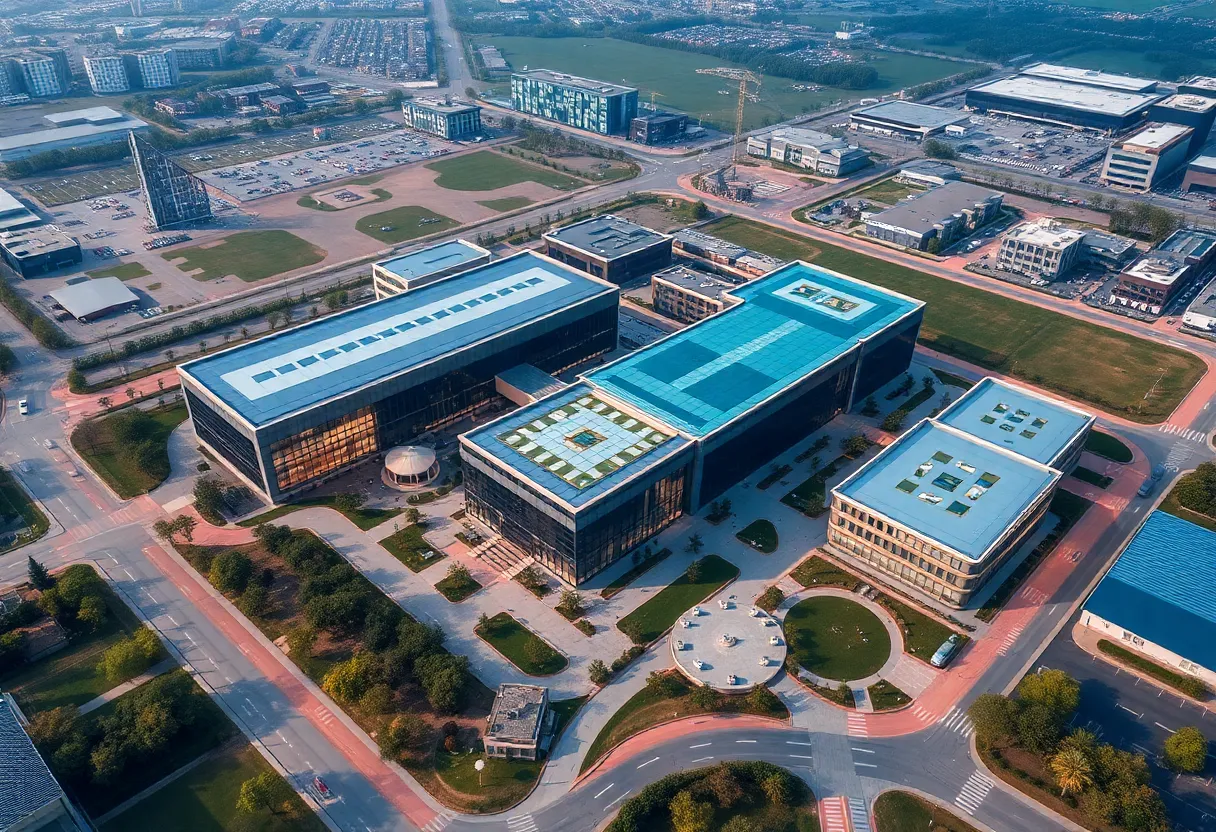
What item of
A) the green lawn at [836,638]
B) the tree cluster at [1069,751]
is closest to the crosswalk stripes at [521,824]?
the green lawn at [836,638]

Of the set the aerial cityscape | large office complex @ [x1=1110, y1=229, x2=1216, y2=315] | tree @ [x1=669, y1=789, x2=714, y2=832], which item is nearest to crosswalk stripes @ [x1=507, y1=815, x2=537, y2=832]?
the aerial cityscape

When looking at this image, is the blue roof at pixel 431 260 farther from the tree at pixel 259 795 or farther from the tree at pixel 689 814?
the tree at pixel 689 814

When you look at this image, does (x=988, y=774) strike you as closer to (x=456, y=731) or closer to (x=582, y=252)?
(x=456, y=731)

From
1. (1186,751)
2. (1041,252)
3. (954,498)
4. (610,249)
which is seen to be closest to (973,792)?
(1186,751)

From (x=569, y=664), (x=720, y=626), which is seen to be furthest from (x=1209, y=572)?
(x=569, y=664)

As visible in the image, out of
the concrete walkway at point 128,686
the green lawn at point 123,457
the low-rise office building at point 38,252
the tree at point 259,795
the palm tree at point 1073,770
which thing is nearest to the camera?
the tree at point 259,795
